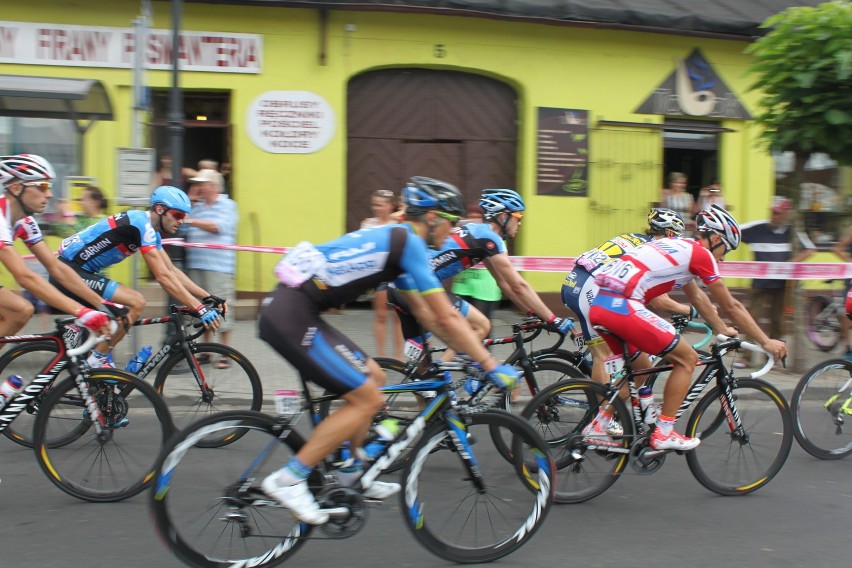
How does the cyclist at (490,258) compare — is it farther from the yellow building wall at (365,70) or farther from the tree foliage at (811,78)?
the yellow building wall at (365,70)

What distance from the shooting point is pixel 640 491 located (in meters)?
5.55

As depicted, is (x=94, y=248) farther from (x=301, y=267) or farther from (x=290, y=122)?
(x=290, y=122)

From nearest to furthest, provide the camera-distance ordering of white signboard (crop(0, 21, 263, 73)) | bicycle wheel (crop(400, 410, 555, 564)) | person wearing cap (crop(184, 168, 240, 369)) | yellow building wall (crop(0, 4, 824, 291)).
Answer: bicycle wheel (crop(400, 410, 555, 564)) → person wearing cap (crop(184, 168, 240, 369)) → white signboard (crop(0, 21, 263, 73)) → yellow building wall (crop(0, 4, 824, 291))

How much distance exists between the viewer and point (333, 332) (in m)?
4.20

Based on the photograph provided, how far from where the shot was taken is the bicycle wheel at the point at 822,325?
1088cm

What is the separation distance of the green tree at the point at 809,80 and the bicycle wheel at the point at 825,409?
9.70 ft

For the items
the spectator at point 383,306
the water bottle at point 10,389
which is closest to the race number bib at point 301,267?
the water bottle at point 10,389

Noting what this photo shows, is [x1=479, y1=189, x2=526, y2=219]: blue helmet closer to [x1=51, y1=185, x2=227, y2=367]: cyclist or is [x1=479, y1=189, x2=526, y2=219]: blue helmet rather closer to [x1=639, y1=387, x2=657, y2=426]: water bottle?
[x1=639, y1=387, x2=657, y2=426]: water bottle

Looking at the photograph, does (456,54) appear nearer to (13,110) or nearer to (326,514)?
(13,110)

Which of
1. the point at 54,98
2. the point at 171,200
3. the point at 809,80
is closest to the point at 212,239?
the point at 171,200

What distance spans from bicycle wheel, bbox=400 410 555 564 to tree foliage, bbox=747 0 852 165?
5.62 metres

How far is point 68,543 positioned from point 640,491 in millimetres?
3377

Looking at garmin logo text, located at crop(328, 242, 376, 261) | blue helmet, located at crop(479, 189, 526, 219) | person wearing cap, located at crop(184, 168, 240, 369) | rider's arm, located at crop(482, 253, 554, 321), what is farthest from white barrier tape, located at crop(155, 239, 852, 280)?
garmin logo text, located at crop(328, 242, 376, 261)

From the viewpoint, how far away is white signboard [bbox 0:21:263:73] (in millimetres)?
11359
